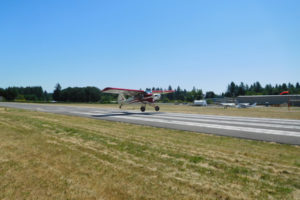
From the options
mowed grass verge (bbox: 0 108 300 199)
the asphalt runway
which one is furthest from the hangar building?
mowed grass verge (bbox: 0 108 300 199)

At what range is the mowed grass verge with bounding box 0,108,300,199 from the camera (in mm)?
3330

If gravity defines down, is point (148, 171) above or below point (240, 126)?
above

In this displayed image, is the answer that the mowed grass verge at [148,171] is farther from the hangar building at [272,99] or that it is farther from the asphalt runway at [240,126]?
the hangar building at [272,99]

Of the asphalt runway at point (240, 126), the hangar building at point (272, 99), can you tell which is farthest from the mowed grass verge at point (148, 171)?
the hangar building at point (272, 99)

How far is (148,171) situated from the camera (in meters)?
4.29

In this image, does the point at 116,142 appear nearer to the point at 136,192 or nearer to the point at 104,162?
the point at 104,162

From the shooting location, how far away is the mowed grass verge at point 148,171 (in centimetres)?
333

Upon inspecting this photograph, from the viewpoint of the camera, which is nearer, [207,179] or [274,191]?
[274,191]

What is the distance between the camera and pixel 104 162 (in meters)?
4.89

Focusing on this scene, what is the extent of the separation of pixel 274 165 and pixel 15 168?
23.1 ft

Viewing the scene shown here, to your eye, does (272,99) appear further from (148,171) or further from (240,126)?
(148,171)

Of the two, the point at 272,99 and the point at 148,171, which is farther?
the point at 272,99

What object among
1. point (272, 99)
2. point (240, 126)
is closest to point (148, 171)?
point (240, 126)

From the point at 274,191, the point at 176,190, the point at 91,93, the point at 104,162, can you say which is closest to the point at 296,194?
the point at 274,191
